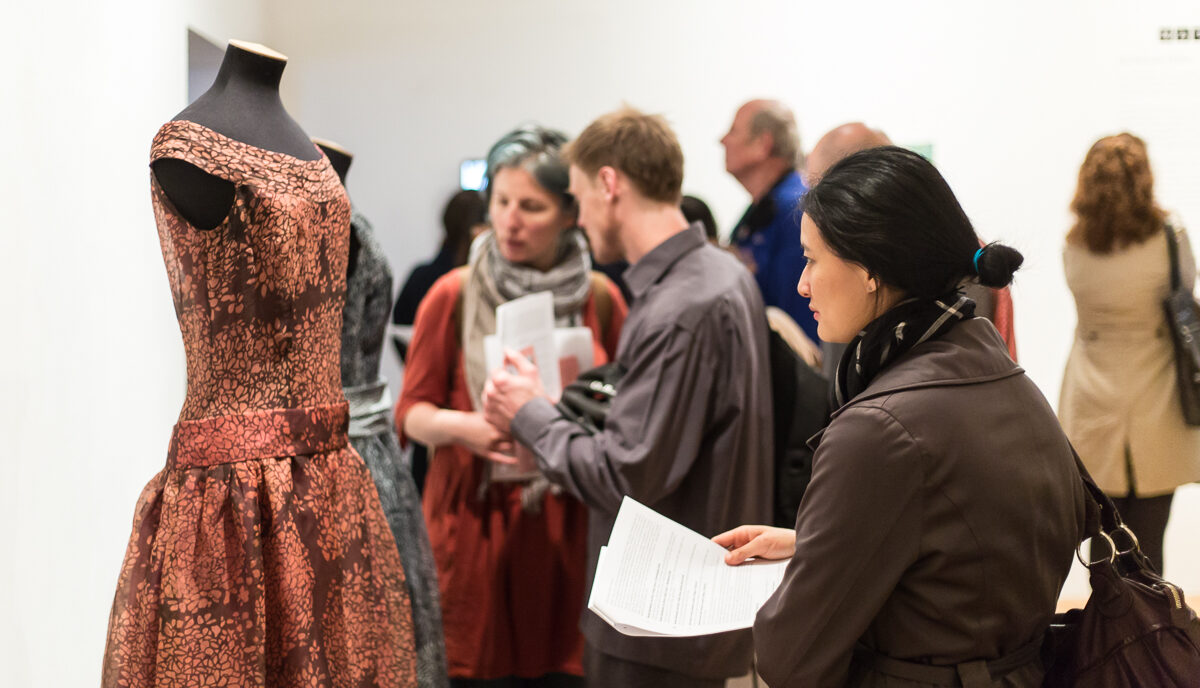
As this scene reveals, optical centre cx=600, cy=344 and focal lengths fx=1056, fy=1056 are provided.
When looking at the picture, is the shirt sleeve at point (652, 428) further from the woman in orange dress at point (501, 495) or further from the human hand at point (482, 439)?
the woman in orange dress at point (501, 495)

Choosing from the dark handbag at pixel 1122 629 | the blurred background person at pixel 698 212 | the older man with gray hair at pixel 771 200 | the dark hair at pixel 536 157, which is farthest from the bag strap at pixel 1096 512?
the blurred background person at pixel 698 212

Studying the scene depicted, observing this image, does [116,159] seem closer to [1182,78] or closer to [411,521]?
[411,521]

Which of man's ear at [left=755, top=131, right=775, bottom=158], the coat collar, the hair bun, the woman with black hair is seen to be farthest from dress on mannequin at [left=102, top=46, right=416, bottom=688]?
man's ear at [left=755, top=131, right=775, bottom=158]

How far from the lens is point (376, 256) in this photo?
2475mm

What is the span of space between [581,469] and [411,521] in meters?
0.61

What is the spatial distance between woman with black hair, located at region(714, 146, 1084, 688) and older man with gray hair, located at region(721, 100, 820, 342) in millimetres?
1729

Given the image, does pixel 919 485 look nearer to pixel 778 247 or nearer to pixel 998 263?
pixel 998 263

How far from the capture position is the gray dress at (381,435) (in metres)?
2.39

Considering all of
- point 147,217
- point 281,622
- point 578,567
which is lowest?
point 578,567

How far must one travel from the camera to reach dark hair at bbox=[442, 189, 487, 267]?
4.48 metres

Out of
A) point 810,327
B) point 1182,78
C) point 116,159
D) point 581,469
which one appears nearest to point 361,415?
point 581,469

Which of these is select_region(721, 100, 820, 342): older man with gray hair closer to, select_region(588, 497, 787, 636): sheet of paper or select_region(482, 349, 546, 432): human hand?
select_region(482, 349, 546, 432): human hand

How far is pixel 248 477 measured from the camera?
1.52 meters

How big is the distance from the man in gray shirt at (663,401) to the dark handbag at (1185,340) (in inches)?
37.2
